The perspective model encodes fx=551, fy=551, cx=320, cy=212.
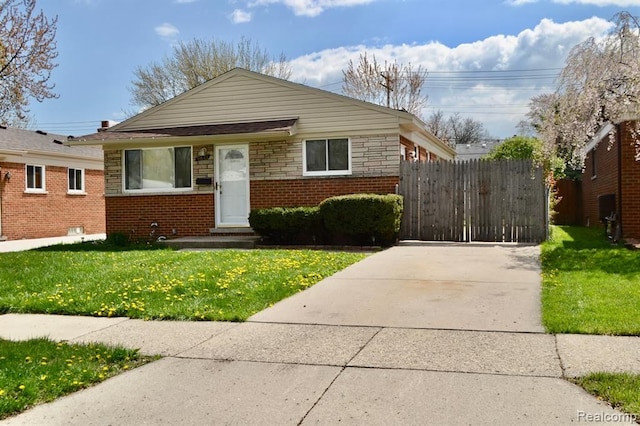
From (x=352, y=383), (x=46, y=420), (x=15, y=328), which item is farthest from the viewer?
(x=15, y=328)

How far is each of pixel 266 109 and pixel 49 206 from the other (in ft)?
39.1

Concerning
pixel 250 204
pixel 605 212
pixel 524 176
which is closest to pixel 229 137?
pixel 250 204

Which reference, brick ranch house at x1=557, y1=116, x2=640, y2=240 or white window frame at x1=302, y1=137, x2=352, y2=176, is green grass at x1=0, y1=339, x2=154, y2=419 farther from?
brick ranch house at x1=557, y1=116, x2=640, y2=240

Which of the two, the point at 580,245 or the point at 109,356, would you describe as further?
the point at 580,245

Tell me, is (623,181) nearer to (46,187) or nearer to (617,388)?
(617,388)

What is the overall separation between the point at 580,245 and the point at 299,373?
372 inches

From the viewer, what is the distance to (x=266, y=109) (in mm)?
15258

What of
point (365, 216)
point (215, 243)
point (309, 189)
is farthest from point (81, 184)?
point (365, 216)

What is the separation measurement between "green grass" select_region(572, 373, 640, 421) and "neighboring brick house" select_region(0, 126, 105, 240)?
65.4 feet

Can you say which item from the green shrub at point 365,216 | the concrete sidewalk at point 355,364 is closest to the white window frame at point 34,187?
the green shrub at point 365,216

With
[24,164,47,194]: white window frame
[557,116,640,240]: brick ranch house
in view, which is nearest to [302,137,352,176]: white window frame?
[557,116,640,240]: brick ranch house

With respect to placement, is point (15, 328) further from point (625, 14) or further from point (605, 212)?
point (605, 212)

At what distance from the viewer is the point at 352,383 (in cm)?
411

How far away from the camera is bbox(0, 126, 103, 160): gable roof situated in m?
20.6
